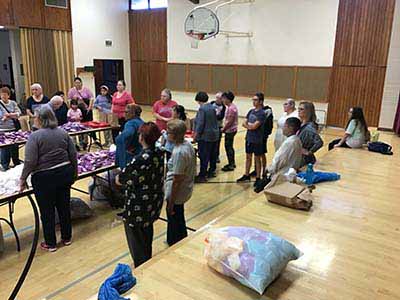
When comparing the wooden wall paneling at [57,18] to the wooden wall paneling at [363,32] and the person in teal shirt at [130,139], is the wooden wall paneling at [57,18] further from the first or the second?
the person in teal shirt at [130,139]

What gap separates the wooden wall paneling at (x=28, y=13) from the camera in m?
10.9

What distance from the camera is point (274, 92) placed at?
11898mm

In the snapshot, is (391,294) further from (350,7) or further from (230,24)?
(230,24)

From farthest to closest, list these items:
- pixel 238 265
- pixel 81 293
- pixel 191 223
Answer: pixel 191 223
pixel 81 293
pixel 238 265

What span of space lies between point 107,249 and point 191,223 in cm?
108

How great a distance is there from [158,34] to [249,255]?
1378 cm

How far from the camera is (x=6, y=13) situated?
10.6 m

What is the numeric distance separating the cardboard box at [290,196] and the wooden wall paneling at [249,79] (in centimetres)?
917

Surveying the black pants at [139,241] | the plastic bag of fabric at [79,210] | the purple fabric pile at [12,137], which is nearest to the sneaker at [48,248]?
the plastic bag of fabric at [79,210]

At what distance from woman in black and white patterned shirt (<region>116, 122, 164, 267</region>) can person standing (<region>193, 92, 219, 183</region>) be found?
2.69 metres

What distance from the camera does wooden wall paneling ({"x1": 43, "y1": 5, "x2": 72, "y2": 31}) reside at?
11.7 meters

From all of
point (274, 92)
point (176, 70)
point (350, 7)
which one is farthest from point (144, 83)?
point (350, 7)

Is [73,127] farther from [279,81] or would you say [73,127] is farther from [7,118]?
[279,81]

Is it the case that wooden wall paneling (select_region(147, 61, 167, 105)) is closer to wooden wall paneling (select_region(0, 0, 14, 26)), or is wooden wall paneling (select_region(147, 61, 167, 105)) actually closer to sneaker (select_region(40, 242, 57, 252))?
wooden wall paneling (select_region(0, 0, 14, 26))
